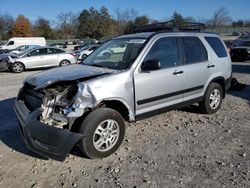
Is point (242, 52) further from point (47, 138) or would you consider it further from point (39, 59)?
point (47, 138)

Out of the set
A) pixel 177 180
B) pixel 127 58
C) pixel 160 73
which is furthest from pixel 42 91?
pixel 177 180

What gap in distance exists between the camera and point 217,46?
683cm

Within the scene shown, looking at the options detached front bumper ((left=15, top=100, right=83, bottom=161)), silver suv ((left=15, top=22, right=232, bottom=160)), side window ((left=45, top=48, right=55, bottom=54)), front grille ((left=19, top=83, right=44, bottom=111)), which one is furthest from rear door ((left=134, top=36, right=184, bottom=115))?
side window ((left=45, top=48, right=55, bottom=54))

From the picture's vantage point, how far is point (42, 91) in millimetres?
4664

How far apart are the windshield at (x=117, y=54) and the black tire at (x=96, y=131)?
92 centimetres

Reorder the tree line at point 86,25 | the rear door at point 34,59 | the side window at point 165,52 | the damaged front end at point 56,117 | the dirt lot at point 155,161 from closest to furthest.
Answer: the dirt lot at point 155,161 → the damaged front end at point 56,117 → the side window at point 165,52 → the rear door at point 34,59 → the tree line at point 86,25

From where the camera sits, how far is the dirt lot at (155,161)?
13.0 ft

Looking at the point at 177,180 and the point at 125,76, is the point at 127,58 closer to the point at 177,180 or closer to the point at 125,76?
the point at 125,76

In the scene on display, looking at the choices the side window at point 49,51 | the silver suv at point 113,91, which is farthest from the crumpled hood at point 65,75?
the side window at point 49,51

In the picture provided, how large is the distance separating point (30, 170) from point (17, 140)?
4.29 ft

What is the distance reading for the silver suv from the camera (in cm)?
430

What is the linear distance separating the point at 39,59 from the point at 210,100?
13058mm

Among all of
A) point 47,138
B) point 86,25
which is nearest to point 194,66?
point 47,138

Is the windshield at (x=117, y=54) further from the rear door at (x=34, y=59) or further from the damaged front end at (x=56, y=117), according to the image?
the rear door at (x=34, y=59)
